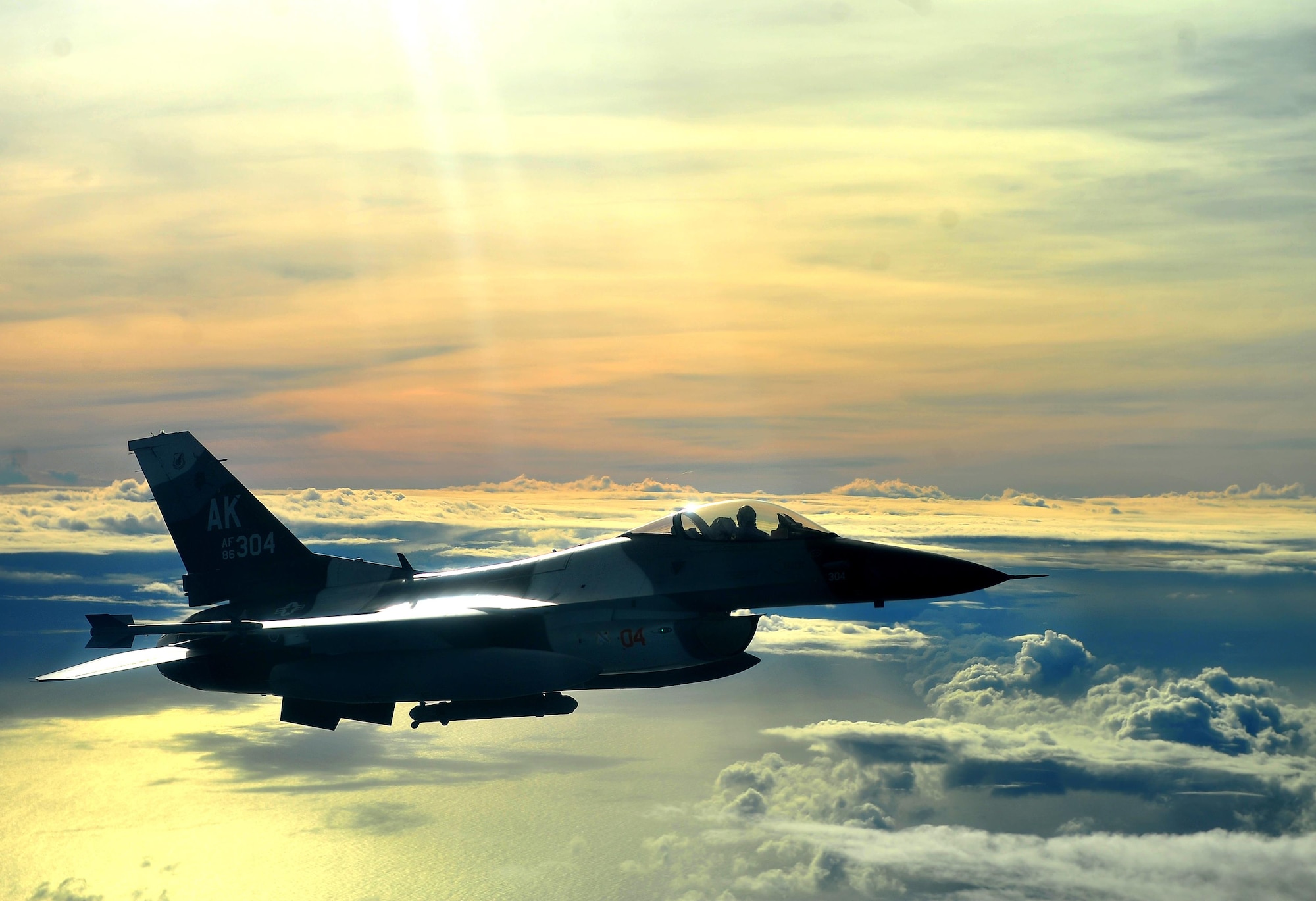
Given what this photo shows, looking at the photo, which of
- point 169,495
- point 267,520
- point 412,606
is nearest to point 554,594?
point 412,606

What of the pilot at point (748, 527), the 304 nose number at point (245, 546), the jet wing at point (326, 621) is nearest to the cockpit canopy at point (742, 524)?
the pilot at point (748, 527)

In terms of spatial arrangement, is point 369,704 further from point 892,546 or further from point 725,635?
point 892,546

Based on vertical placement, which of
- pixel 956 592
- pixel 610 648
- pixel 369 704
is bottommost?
pixel 369 704

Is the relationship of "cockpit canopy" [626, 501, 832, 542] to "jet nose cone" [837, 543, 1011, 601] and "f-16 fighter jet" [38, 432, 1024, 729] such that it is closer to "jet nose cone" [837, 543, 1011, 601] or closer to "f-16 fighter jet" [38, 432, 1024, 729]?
"f-16 fighter jet" [38, 432, 1024, 729]

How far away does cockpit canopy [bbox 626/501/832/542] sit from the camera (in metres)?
20.4

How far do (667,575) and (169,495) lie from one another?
16.0 metres

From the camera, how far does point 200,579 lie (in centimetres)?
2788

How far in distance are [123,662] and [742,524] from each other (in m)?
13.3

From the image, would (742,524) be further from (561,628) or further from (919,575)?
(561,628)

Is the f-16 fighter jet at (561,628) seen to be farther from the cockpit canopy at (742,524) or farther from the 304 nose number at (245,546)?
the 304 nose number at (245,546)

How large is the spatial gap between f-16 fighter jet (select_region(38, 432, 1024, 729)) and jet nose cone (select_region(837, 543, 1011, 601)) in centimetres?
3

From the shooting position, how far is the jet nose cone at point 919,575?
63.0 feet

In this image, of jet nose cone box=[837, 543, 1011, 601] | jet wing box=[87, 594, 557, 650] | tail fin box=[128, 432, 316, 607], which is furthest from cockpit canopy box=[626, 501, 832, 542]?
tail fin box=[128, 432, 316, 607]

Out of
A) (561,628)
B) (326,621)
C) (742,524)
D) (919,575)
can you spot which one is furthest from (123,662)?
(919,575)
